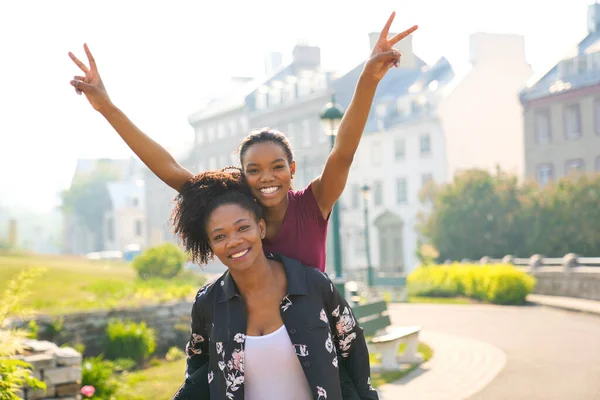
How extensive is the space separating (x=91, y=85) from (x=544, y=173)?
3663cm

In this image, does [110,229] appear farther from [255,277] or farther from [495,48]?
[255,277]

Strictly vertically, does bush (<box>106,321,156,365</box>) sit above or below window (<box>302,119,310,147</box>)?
below

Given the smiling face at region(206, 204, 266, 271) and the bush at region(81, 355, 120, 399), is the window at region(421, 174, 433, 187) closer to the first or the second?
the bush at region(81, 355, 120, 399)

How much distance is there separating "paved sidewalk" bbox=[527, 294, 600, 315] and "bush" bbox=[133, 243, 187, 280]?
9777mm

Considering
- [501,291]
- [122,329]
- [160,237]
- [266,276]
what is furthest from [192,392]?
[160,237]

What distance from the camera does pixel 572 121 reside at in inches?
1478

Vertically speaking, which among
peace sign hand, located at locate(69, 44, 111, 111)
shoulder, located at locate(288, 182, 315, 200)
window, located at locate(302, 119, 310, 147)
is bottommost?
shoulder, located at locate(288, 182, 315, 200)

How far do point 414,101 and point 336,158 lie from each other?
43607 millimetres

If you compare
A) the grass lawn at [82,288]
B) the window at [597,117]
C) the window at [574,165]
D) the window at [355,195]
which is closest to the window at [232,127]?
the window at [355,195]

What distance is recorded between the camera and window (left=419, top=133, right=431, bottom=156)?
1772 inches

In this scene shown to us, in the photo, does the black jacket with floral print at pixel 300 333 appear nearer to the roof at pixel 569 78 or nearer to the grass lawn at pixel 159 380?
the grass lawn at pixel 159 380

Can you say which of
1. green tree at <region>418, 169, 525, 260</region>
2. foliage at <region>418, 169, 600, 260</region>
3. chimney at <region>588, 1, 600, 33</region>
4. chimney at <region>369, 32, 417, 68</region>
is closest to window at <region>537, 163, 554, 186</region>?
foliage at <region>418, 169, 600, 260</region>

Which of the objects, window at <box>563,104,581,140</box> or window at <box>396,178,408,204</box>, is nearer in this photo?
window at <box>563,104,581,140</box>

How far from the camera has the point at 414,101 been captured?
153 feet
